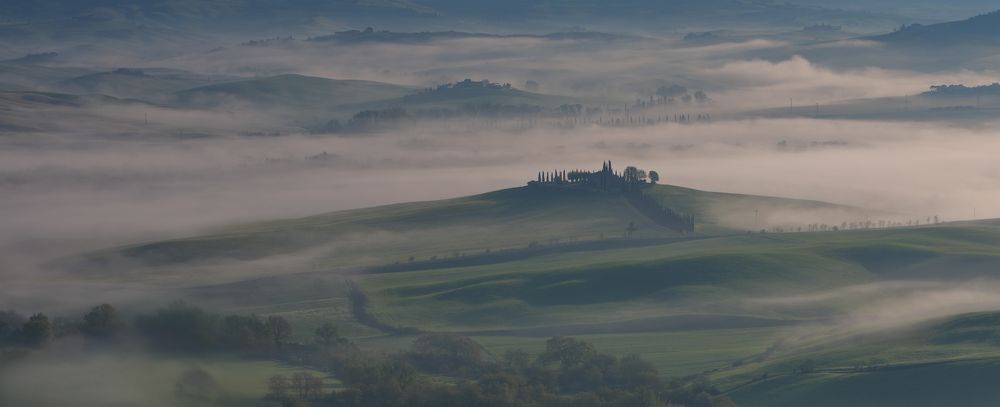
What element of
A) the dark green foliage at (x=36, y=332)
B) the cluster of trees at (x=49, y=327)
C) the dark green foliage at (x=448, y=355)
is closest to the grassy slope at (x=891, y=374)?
the dark green foliage at (x=448, y=355)

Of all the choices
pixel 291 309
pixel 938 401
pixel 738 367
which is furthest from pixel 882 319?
pixel 291 309

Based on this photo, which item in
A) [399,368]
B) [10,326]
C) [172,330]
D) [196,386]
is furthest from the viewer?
[172,330]

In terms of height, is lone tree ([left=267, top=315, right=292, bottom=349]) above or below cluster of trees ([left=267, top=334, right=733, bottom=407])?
above

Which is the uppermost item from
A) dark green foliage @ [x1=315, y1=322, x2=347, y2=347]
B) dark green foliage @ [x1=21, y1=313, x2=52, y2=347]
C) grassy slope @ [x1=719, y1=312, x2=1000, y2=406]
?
dark green foliage @ [x1=21, y1=313, x2=52, y2=347]

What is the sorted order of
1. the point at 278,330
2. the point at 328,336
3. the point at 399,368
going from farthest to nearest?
the point at 328,336
the point at 278,330
the point at 399,368

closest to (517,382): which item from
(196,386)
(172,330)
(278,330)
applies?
(196,386)

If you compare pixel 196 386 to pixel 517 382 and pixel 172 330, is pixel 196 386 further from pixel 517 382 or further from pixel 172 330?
pixel 517 382

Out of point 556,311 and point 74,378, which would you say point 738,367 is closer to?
point 556,311

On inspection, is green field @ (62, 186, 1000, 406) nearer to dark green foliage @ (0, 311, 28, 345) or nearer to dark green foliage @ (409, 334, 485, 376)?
dark green foliage @ (409, 334, 485, 376)

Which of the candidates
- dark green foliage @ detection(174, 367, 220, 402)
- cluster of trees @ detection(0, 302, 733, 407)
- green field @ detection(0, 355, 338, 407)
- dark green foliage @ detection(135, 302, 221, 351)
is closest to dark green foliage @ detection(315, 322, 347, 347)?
cluster of trees @ detection(0, 302, 733, 407)
